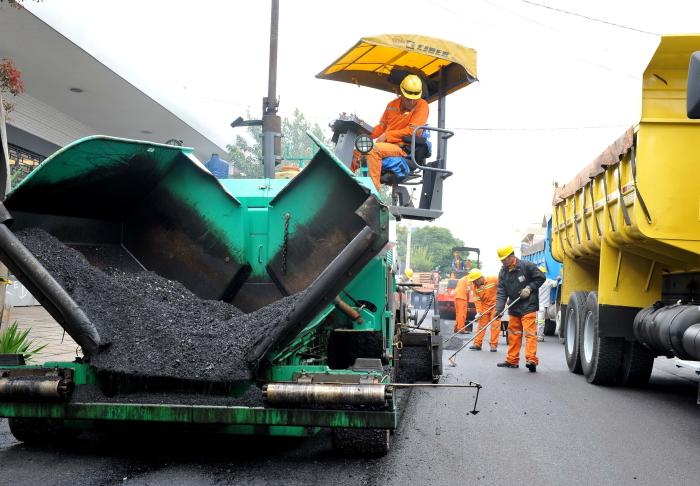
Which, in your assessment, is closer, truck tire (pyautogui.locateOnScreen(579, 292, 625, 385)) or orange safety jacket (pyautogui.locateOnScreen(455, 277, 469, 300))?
truck tire (pyautogui.locateOnScreen(579, 292, 625, 385))

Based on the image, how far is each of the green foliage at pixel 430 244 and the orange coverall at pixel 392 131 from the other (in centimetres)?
6092

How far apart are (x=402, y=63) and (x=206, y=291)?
3778mm

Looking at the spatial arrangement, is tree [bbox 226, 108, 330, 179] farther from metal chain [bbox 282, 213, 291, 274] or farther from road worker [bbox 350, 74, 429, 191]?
metal chain [bbox 282, 213, 291, 274]

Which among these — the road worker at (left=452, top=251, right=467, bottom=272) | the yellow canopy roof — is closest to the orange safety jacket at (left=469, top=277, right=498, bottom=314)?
the yellow canopy roof

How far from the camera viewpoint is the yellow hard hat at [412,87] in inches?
283

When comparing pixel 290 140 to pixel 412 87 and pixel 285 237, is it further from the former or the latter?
pixel 285 237

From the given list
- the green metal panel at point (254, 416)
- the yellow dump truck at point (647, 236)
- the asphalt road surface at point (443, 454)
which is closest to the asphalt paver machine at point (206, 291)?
the green metal panel at point (254, 416)

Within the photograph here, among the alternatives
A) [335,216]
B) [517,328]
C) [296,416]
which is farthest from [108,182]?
[517,328]

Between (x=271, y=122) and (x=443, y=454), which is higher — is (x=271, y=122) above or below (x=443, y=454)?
above

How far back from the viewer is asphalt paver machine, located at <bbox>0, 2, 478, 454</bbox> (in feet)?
12.3

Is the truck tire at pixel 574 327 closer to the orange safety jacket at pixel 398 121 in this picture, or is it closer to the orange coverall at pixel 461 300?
the orange safety jacket at pixel 398 121

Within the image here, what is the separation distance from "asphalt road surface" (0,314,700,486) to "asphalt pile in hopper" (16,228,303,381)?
1.85ft

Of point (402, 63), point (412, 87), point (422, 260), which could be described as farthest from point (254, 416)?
point (422, 260)

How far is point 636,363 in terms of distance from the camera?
7.66m
